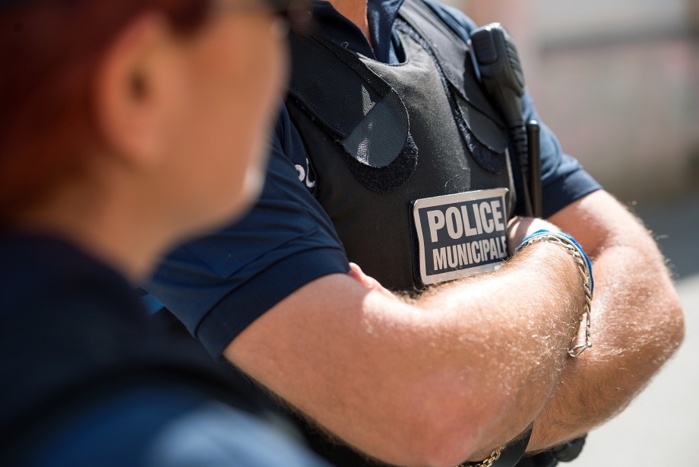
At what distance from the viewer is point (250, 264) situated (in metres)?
1.44

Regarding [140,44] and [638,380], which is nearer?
[140,44]

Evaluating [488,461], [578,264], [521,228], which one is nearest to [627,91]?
[521,228]

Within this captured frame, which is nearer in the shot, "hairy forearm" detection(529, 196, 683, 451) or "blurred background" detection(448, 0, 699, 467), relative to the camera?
"hairy forearm" detection(529, 196, 683, 451)

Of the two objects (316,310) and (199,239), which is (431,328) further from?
(199,239)

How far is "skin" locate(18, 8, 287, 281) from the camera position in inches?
26.3

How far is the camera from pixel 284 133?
155cm

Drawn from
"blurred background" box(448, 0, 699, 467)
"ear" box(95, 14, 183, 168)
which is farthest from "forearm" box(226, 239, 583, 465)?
"blurred background" box(448, 0, 699, 467)

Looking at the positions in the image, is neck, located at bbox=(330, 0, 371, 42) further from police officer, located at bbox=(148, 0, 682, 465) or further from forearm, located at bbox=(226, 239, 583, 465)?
forearm, located at bbox=(226, 239, 583, 465)

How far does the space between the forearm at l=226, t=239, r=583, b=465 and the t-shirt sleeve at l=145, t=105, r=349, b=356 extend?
1.0 inches

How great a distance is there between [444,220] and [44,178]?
1.17 metres

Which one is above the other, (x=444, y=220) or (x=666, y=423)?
(x=444, y=220)

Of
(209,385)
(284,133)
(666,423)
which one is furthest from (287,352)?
(666,423)

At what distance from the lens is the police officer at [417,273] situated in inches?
56.0

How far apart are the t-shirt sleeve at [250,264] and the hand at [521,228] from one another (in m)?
0.53
